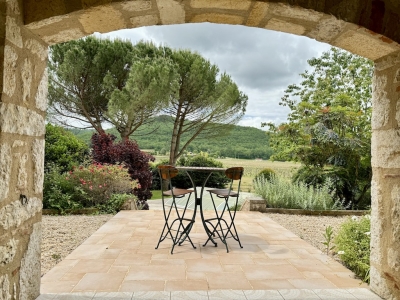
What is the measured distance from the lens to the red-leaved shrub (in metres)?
7.34

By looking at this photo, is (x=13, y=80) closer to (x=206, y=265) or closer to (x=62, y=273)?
(x=62, y=273)

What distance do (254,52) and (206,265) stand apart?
24.1 ft

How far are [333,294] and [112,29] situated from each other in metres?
2.26

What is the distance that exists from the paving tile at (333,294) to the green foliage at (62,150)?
579 cm

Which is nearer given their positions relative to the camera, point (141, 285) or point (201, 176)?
point (141, 285)

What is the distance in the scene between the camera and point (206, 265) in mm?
2865

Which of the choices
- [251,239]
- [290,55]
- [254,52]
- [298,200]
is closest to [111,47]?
[254,52]

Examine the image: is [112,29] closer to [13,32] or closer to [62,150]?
[13,32]

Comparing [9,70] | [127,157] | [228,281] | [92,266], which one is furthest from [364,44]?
[127,157]

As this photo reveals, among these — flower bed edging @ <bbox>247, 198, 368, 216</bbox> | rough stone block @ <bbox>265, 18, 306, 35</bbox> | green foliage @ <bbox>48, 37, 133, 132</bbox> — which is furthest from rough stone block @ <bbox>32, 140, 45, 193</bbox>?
green foliage @ <bbox>48, 37, 133, 132</bbox>

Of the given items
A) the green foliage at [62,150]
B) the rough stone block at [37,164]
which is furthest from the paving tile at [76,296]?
the green foliage at [62,150]

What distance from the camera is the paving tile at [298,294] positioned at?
2211 mm

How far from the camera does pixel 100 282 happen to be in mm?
2439

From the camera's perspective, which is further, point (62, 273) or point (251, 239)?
point (251, 239)
